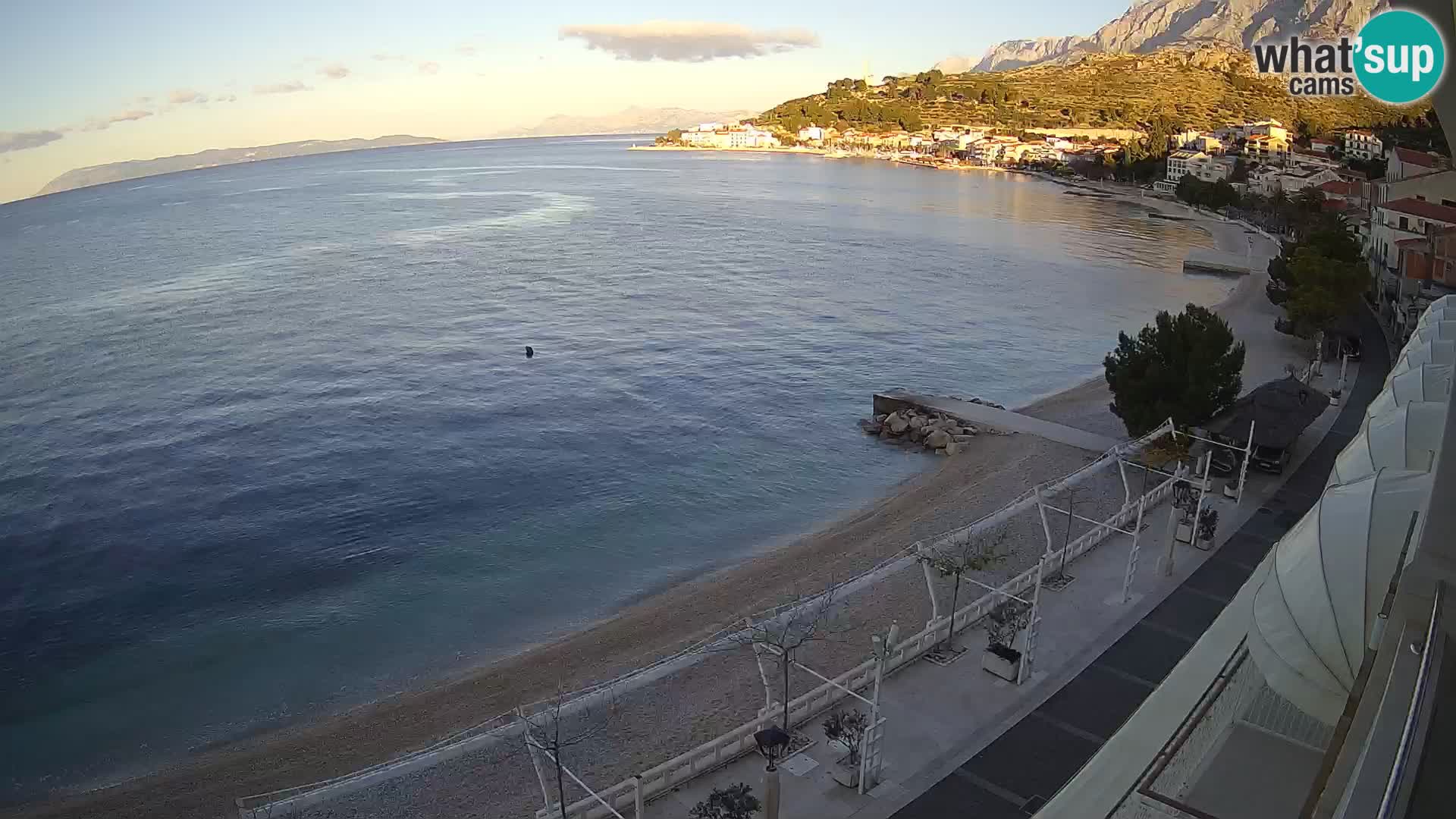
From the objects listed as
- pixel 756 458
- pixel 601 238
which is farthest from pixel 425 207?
pixel 756 458

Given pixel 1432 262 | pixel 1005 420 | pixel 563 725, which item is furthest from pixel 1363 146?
pixel 563 725

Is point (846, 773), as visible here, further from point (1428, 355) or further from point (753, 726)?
point (1428, 355)

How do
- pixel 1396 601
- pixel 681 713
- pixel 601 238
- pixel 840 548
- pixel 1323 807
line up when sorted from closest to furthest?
pixel 1323 807
pixel 1396 601
pixel 681 713
pixel 840 548
pixel 601 238

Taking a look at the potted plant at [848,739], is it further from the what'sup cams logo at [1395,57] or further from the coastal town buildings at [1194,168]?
the coastal town buildings at [1194,168]

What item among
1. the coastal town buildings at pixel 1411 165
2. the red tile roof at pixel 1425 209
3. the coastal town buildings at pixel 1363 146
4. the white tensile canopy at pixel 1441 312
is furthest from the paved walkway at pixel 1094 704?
the coastal town buildings at pixel 1363 146

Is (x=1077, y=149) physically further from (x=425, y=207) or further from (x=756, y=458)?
(x=756, y=458)

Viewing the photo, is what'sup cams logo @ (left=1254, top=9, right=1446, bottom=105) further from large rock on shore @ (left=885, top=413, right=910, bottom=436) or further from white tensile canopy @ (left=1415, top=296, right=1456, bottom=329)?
large rock on shore @ (left=885, top=413, right=910, bottom=436)
